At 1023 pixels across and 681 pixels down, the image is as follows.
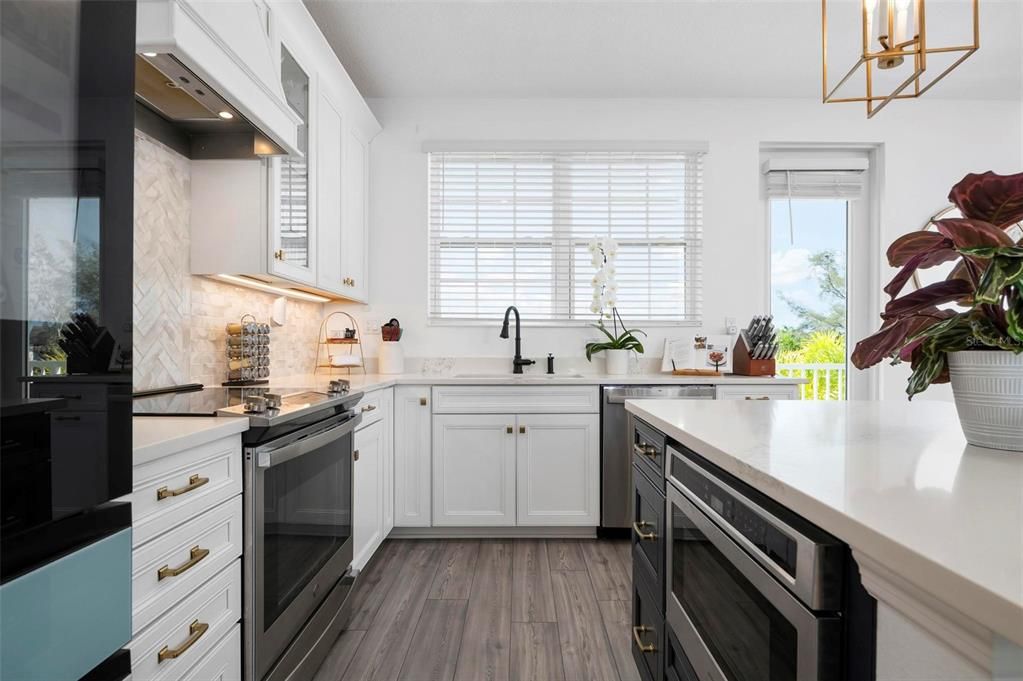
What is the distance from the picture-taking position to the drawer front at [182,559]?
0.94 meters

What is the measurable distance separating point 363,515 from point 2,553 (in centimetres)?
183

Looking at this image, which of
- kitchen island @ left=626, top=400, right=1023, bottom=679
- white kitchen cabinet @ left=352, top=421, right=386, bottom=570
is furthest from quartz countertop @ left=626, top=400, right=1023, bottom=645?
white kitchen cabinet @ left=352, top=421, right=386, bottom=570

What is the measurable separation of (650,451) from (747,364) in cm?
192

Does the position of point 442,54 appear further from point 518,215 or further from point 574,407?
point 574,407

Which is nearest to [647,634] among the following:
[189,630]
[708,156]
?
[189,630]

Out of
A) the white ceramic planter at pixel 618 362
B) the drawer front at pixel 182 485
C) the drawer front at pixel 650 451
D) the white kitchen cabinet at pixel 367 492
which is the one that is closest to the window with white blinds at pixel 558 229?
the white ceramic planter at pixel 618 362

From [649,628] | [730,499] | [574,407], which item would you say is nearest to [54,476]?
[730,499]

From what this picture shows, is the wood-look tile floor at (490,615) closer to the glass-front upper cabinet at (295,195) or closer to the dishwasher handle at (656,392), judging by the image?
the dishwasher handle at (656,392)

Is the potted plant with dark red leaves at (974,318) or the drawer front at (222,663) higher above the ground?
the potted plant with dark red leaves at (974,318)

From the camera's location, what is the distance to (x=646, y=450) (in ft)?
4.84

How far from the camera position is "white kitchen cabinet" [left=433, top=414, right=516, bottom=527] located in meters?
2.77

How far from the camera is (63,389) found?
2.00 ft

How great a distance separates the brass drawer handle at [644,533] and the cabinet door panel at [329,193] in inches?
71.0

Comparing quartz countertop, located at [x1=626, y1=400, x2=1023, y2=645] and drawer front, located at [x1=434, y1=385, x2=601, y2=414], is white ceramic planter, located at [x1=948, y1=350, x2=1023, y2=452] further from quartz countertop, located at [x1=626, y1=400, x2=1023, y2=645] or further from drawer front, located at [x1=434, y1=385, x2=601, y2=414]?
drawer front, located at [x1=434, y1=385, x2=601, y2=414]
